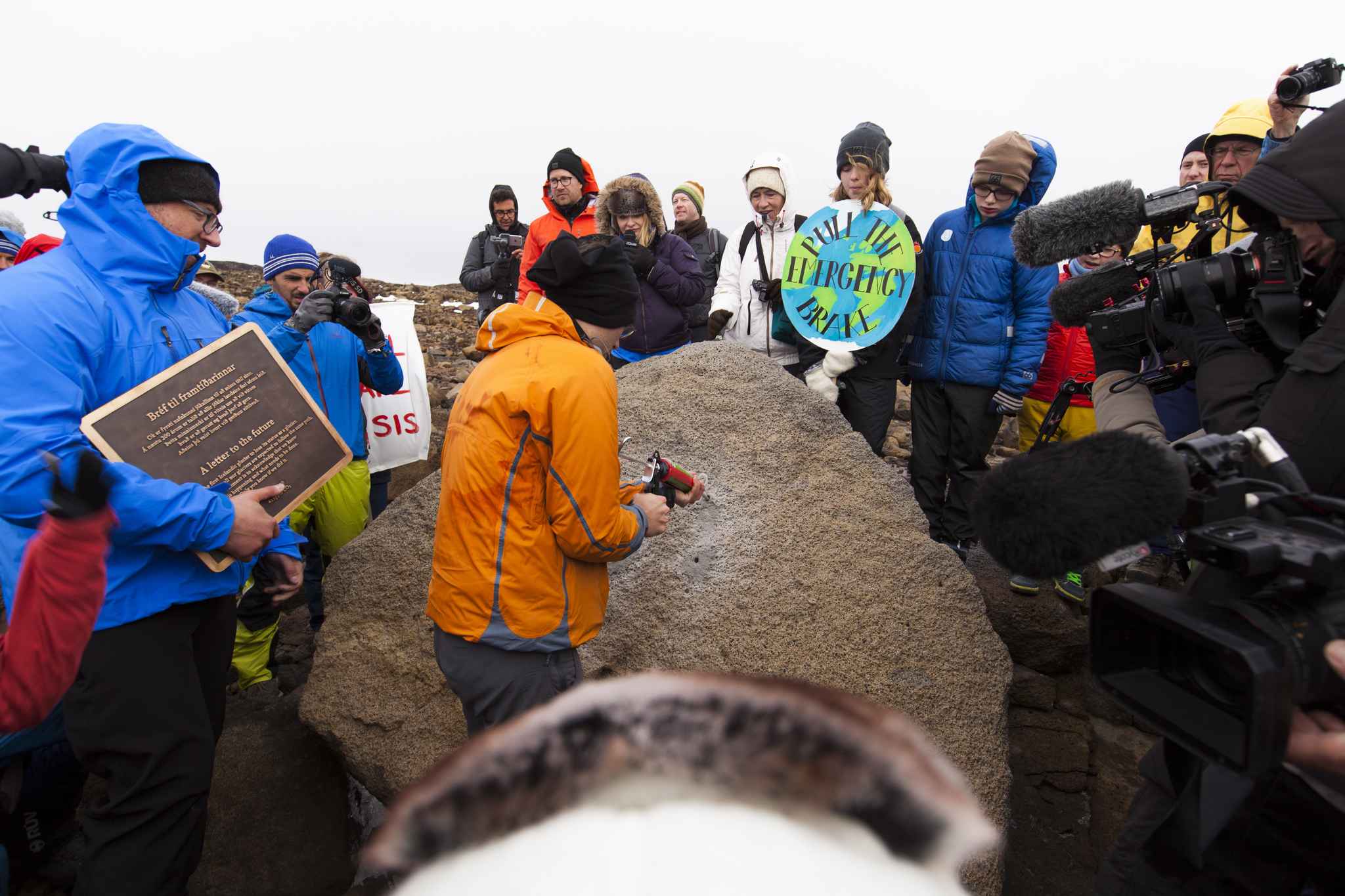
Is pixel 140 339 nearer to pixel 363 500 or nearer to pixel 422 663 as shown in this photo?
pixel 422 663

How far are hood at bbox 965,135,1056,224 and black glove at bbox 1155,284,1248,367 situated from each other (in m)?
1.78

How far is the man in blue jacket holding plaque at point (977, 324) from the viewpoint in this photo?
334cm

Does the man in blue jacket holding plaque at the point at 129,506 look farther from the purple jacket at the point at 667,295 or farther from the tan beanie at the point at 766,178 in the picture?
the tan beanie at the point at 766,178

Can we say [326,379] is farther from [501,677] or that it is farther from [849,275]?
[849,275]

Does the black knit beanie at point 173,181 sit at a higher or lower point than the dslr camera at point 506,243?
higher

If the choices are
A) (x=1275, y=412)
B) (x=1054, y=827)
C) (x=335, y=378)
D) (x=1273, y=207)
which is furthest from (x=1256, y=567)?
(x=335, y=378)

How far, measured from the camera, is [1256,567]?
0.98 meters

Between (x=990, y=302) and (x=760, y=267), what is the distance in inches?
50.1

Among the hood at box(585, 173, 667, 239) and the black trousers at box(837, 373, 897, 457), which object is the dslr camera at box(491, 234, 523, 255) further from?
the black trousers at box(837, 373, 897, 457)

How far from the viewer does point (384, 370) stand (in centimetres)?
358

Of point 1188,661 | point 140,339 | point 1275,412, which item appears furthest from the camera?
point 140,339

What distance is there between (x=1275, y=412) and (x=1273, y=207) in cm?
47

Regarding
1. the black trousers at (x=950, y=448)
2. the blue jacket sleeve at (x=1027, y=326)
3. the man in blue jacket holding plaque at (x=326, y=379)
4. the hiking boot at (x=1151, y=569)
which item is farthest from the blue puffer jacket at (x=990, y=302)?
the man in blue jacket holding plaque at (x=326, y=379)

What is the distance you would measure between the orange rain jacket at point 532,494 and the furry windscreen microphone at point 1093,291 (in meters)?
1.57
